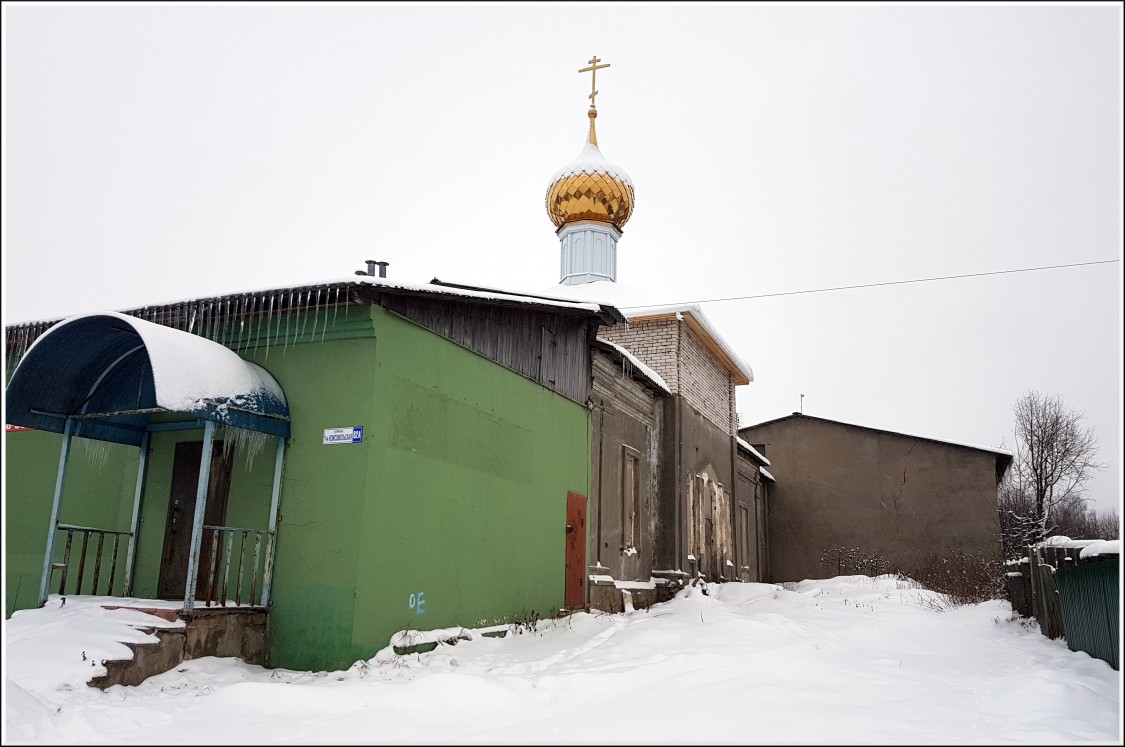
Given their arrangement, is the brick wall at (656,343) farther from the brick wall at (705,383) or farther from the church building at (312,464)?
the church building at (312,464)

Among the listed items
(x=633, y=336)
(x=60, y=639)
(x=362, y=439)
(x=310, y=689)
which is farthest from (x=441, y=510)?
(x=633, y=336)

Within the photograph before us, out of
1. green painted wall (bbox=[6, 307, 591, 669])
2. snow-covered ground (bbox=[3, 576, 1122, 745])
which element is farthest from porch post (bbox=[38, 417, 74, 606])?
green painted wall (bbox=[6, 307, 591, 669])

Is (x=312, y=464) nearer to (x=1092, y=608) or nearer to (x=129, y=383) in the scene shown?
(x=129, y=383)

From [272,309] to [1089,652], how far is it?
26.4 ft

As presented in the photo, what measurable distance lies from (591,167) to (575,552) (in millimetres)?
8811

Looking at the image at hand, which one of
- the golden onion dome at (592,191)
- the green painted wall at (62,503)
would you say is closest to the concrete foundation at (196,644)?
the green painted wall at (62,503)

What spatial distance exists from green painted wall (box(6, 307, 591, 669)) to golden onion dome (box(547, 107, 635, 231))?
7973 mm

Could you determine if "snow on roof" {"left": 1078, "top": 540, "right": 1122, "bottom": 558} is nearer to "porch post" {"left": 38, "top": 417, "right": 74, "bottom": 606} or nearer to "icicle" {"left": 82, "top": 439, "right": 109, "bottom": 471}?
"porch post" {"left": 38, "top": 417, "right": 74, "bottom": 606}

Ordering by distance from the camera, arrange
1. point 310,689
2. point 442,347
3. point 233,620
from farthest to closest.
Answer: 1. point 442,347
2. point 233,620
3. point 310,689

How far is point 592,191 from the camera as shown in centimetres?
1734

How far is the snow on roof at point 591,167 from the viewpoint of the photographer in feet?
57.0

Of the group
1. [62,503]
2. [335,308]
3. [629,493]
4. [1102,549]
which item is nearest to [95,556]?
[62,503]

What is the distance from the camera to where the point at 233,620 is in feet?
24.6

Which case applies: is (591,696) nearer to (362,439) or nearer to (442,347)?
(362,439)
